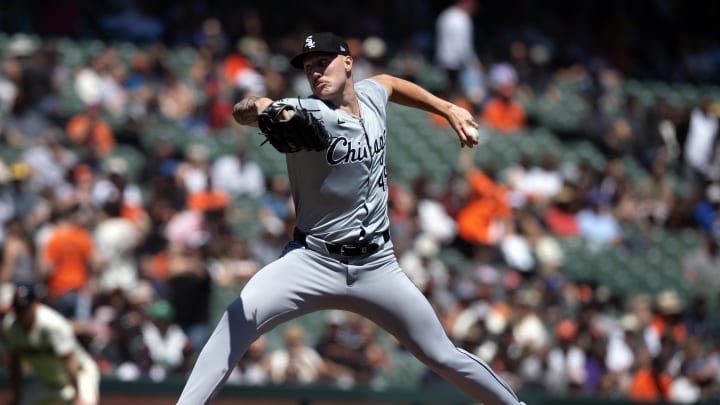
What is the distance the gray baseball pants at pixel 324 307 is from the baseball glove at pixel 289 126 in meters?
0.62

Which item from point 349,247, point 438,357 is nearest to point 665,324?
point 438,357

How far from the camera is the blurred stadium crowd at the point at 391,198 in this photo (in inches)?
421

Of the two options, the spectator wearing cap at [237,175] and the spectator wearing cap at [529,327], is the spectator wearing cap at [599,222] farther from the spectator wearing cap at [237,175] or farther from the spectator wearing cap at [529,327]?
the spectator wearing cap at [237,175]

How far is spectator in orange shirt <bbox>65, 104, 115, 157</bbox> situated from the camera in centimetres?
1216

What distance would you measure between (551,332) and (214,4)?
21.7 ft

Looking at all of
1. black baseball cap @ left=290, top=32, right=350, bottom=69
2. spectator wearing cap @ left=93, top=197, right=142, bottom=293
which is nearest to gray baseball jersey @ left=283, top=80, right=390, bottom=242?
black baseball cap @ left=290, top=32, right=350, bottom=69

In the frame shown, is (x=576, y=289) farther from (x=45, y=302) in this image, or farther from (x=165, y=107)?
(x=45, y=302)

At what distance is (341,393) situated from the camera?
977cm

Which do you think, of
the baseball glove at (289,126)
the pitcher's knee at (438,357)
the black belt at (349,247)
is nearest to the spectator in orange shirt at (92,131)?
the black belt at (349,247)

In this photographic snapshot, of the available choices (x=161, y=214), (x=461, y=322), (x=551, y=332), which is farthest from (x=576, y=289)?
(x=161, y=214)

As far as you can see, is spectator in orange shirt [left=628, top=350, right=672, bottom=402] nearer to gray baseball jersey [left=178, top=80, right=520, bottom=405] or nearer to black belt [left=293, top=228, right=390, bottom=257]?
gray baseball jersey [left=178, top=80, right=520, bottom=405]

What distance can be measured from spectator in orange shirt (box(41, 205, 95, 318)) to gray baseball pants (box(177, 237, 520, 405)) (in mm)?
5484

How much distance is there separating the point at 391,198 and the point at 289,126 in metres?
7.93

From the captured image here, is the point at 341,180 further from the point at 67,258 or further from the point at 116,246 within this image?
the point at 116,246
